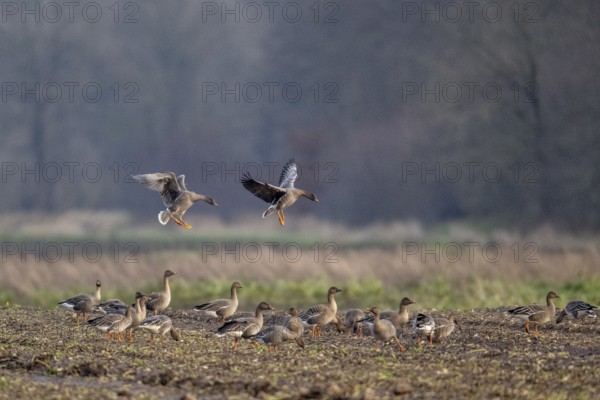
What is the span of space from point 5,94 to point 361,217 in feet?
61.2

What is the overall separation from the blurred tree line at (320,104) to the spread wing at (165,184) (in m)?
17.3

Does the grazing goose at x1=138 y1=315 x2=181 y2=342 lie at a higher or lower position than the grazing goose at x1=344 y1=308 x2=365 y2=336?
higher

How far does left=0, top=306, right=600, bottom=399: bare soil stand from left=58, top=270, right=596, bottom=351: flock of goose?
0.16 meters

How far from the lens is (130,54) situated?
56469 mm

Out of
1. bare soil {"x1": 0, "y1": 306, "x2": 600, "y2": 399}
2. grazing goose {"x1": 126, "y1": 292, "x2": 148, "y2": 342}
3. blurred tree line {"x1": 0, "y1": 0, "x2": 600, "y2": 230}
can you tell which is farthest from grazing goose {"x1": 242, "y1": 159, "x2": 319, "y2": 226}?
blurred tree line {"x1": 0, "y1": 0, "x2": 600, "y2": 230}

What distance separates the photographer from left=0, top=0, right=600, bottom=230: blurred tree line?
1324 inches

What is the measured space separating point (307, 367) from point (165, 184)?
5.03m

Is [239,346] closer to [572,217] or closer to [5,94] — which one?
[572,217]

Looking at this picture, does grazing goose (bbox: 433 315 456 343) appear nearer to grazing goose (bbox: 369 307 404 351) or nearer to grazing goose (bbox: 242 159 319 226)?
grazing goose (bbox: 369 307 404 351)

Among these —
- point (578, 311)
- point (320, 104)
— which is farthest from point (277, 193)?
point (320, 104)

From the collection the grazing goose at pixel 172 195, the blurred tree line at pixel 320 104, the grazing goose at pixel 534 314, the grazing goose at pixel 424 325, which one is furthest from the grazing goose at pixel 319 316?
the blurred tree line at pixel 320 104

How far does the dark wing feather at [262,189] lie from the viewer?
1500 cm

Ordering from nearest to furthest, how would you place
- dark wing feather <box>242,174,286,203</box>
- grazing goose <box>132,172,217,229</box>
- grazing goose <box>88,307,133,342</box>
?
grazing goose <box>88,307,133,342</box> → dark wing feather <box>242,174,286,203</box> → grazing goose <box>132,172,217,229</box>

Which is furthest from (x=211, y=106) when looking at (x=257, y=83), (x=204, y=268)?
(x=204, y=268)
